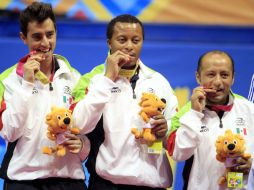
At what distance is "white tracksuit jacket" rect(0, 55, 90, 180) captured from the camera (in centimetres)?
Answer: 319

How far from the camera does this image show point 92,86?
3.28 m

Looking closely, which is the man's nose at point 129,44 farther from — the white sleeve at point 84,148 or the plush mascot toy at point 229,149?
the plush mascot toy at point 229,149

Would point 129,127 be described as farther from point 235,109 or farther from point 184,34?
point 184,34

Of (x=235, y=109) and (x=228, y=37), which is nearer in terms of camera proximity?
(x=235, y=109)

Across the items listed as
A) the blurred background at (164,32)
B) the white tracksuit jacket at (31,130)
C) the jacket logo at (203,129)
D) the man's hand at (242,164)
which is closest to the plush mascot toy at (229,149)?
the man's hand at (242,164)

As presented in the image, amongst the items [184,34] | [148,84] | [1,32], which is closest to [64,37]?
[1,32]

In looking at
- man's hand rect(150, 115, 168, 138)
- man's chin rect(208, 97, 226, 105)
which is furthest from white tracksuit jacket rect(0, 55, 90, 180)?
man's chin rect(208, 97, 226, 105)

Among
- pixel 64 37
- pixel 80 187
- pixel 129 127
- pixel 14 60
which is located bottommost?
pixel 80 187

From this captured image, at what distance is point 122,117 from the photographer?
3330 millimetres

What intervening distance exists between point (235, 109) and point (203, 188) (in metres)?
0.46

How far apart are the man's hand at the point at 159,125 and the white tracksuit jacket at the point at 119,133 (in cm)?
11

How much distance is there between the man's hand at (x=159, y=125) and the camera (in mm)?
3246

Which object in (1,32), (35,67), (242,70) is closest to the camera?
(35,67)

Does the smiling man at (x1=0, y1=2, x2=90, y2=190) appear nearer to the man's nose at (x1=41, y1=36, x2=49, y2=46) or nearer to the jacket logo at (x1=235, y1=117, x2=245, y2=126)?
the man's nose at (x1=41, y1=36, x2=49, y2=46)
